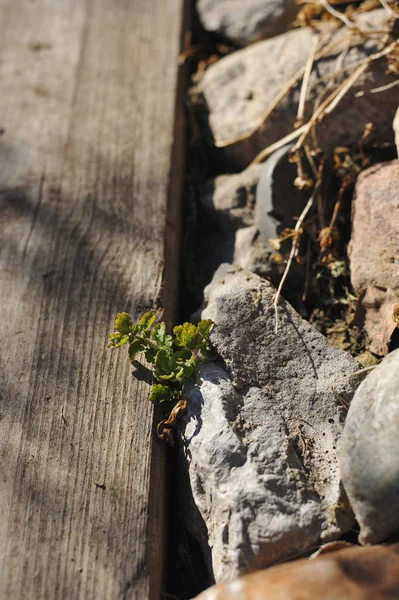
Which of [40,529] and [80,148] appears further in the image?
[80,148]

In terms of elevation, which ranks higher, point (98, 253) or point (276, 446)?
point (98, 253)

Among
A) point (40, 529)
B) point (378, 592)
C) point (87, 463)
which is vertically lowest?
point (378, 592)

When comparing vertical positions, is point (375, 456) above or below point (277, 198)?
below

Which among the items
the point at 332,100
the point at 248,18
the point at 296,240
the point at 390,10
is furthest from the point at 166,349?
the point at 248,18

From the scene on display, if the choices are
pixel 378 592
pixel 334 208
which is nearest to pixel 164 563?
pixel 378 592

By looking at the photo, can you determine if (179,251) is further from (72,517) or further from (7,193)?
(72,517)

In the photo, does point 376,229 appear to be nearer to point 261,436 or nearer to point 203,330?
point 203,330

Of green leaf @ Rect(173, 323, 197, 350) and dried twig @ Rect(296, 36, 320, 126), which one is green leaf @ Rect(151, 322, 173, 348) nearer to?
green leaf @ Rect(173, 323, 197, 350)
